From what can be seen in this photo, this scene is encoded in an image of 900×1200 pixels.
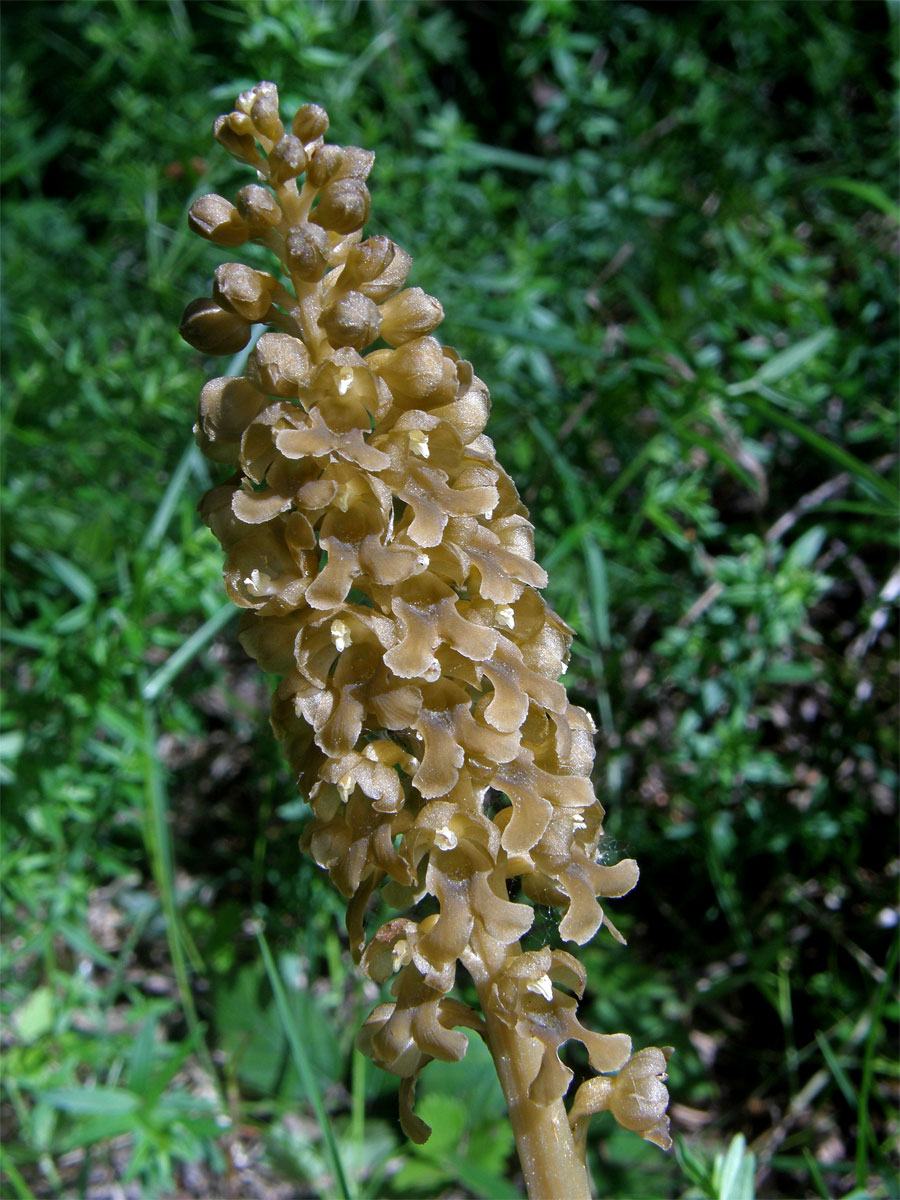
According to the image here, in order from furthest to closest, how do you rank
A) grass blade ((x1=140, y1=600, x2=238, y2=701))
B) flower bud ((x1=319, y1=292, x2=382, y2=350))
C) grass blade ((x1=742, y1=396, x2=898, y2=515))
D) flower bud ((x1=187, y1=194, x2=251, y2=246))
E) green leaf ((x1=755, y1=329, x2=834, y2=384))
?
A: green leaf ((x1=755, y1=329, x2=834, y2=384)) → grass blade ((x1=140, y1=600, x2=238, y2=701)) → grass blade ((x1=742, y1=396, x2=898, y2=515)) → flower bud ((x1=187, y1=194, x2=251, y2=246)) → flower bud ((x1=319, y1=292, x2=382, y2=350))

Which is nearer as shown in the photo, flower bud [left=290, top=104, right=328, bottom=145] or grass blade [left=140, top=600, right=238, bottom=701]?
flower bud [left=290, top=104, right=328, bottom=145]

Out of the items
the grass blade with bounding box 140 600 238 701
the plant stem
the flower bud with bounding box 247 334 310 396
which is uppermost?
the flower bud with bounding box 247 334 310 396

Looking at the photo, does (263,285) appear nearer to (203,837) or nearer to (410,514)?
(410,514)

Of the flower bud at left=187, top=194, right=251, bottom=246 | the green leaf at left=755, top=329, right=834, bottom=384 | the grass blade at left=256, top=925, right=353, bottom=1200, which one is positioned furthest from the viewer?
the green leaf at left=755, top=329, right=834, bottom=384

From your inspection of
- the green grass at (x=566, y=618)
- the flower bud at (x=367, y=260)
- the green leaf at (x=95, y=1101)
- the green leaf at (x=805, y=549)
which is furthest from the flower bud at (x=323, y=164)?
the green leaf at (x=95, y=1101)

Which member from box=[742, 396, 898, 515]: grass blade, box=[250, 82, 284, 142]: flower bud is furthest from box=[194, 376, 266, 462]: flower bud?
box=[742, 396, 898, 515]: grass blade

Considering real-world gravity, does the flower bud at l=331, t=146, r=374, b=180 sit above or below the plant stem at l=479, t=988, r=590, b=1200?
above

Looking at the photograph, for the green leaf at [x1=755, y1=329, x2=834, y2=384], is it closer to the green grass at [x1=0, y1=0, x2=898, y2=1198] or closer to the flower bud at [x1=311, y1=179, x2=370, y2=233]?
the green grass at [x1=0, y1=0, x2=898, y2=1198]
